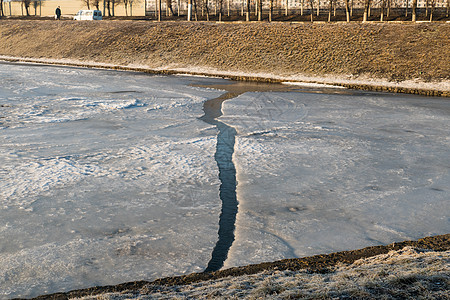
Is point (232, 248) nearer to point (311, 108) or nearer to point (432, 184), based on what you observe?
point (432, 184)

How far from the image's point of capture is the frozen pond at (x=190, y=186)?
518 centimetres

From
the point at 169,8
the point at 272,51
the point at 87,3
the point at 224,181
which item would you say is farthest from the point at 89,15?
the point at 224,181

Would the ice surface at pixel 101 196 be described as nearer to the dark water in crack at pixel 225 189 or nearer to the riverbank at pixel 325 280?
the dark water in crack at pixel 225 189

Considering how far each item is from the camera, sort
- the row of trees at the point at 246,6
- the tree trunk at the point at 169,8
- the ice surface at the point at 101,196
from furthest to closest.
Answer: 1. the tree trunk at the point at 169,8
2. the row of trees at the point at 246,6
3. the ice surface at the point at 101,196

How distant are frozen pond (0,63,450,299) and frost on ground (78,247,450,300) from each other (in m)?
0.58

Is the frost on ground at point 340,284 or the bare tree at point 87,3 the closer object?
the frost on ground at point 340,284

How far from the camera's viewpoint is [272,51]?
92.5ft

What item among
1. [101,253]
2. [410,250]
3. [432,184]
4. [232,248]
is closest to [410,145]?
[432,184]

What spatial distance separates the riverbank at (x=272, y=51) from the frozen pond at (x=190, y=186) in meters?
9.88

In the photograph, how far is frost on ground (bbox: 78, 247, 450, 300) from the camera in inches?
143

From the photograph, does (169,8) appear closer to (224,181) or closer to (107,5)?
(107,5)

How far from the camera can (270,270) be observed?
4.75 metres

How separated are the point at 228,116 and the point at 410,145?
4.84 metres

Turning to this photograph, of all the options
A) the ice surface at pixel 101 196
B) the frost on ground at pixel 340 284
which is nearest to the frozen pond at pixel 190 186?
the ice surface at pixel 101 196
